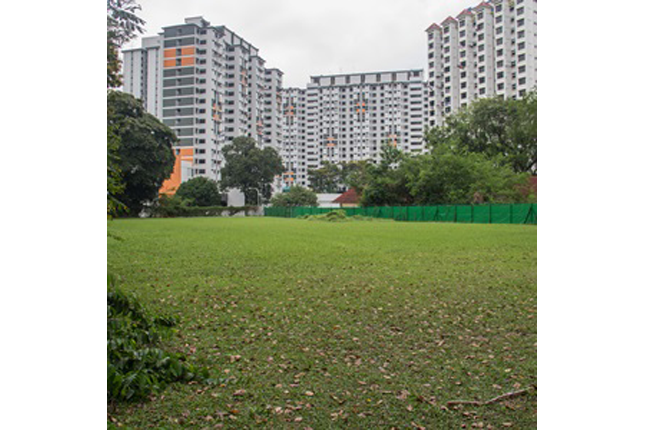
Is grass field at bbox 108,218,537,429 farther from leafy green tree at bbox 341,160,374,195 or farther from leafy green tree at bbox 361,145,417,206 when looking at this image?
leafy green tree at bbox 341,160,374,195

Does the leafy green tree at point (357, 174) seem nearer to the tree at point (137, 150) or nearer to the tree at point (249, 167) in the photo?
the tree at point (249, 167)

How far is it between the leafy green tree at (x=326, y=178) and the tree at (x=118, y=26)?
161ft

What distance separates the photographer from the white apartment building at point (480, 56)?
4500 cm

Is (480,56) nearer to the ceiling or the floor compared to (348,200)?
nearer to the ceiling

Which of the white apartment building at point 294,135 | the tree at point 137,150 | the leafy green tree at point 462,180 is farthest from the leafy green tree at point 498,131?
the white apartment building at point 294,135

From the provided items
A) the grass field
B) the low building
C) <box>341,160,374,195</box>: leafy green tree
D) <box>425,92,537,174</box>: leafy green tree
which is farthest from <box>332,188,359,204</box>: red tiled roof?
the grass field

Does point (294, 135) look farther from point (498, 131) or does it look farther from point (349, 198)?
point (498, 131)

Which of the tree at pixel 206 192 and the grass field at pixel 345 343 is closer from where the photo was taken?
the grass field at pixel 345 343

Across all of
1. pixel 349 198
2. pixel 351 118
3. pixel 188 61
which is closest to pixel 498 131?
pixel 349 198

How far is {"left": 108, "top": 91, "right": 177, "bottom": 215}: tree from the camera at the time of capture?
5.05m

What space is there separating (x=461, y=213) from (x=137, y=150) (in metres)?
15.9

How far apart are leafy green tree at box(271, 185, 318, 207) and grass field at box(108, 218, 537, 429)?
113ft

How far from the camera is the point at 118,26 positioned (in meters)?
3.75

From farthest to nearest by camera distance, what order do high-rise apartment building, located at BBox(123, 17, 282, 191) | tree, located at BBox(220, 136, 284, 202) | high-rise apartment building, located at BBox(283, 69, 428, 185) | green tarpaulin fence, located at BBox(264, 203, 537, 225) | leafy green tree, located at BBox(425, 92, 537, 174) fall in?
tree, located at BBox(220, 136, 284, 202) < high-rise apartment building, located at BBox(283, 69, 428, 185) < leafy green tree, located at BBox(425, 92, 537, 174) < green tarpaulin fence, located at BBox(264, 203, 537, 225) < high-rise apartment building, located at BBox(123, 17, 282, 191)
